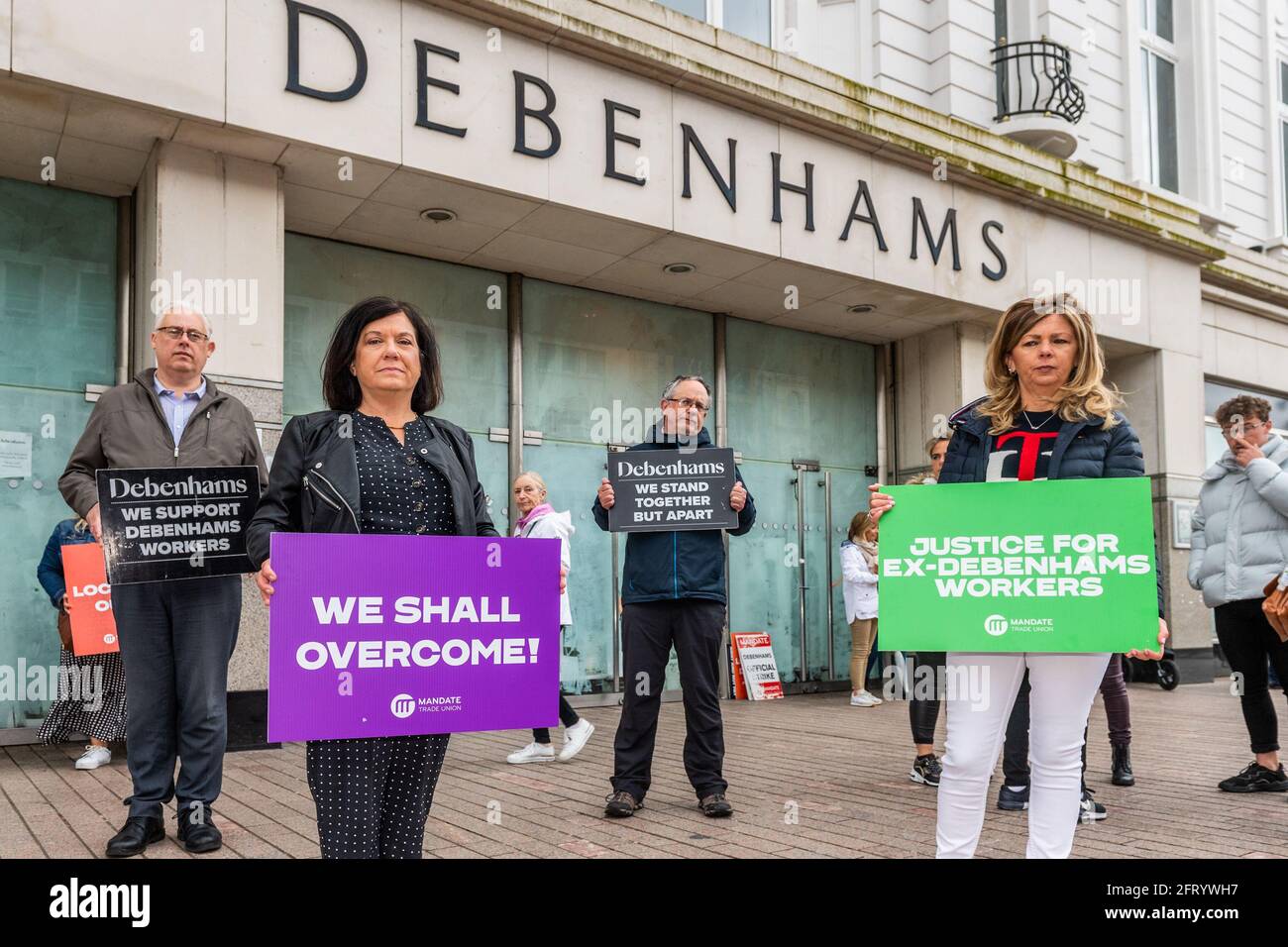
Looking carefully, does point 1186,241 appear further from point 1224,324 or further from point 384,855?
point 384,855

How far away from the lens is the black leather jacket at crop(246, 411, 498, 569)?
2.93 m

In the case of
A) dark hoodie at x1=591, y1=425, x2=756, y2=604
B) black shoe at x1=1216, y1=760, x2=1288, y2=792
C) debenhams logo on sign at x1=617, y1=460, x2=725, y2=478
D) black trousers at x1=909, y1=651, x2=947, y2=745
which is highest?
debenhams logo on sign at x1=617, y1=460, x2=725, y2=478

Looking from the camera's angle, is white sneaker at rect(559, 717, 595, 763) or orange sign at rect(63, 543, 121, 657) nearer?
Answer: orange sign at rect(63, 543, 121, 657)

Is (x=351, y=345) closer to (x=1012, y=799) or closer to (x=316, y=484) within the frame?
(x=316, y=484)

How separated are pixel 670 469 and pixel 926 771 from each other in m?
2.31

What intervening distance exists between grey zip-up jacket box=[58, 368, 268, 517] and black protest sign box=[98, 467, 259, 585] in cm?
23

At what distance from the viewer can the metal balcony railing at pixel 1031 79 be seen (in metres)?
13.8

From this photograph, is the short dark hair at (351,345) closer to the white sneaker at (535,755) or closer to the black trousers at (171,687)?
the black trousers at (171,687)

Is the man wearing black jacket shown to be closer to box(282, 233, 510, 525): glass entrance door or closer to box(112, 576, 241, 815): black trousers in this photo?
box(112, 576, 241, 815): black trousers

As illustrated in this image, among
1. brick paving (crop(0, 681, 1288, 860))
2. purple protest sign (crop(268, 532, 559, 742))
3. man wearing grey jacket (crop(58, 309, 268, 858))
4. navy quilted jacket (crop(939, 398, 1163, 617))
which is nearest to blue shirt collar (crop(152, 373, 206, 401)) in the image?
man wearing grey jacket (crop(58, 309, 268, 858))

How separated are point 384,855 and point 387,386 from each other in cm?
125

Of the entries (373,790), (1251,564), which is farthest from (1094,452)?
(1251,564)

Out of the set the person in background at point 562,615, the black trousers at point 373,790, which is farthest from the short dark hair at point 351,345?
the person in background at point 562,615
